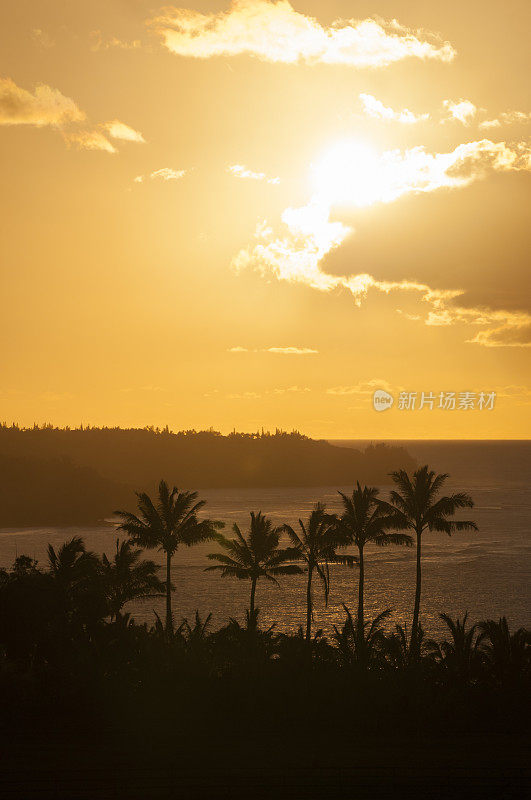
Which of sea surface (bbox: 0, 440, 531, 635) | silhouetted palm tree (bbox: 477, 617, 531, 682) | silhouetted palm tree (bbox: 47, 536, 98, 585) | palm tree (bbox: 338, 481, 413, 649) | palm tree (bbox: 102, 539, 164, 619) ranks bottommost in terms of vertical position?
sea surface (bbox: 0, 440, 531, 635)

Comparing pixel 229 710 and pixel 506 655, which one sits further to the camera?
pixel 506 655

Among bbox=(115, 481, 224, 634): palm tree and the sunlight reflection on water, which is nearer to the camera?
bbox=(115, 481, 224, 634): palm tree

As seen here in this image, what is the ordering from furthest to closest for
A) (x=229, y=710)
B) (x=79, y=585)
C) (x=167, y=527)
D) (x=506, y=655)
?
(x=167, y=527) < (x=79, y=585) < (x=506, y=655) < (x=229, y=710)

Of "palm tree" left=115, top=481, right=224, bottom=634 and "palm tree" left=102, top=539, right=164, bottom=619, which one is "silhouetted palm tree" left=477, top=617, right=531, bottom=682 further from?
"palm tree" left=115, top=481, right=224, bottom=634

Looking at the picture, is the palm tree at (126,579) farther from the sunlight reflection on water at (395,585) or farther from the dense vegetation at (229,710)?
the sunlight reflection on water at (395,585)

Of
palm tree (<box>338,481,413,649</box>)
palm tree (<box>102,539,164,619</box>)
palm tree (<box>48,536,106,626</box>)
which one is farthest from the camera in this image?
palm tree (<box>338,481,413,649</box>)

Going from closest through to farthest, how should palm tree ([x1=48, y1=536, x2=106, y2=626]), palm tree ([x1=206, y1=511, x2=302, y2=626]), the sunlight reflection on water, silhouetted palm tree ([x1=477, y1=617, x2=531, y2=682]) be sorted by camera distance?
silhouetted palm tree ([x1=477, y1=617, x2=531, y2=682]) < palm tree ([x1=48, y1=536, x2=106, y2=626]) < palm tree ([x1=206, y1=511, x2=302, y2=626]) < the sunlight reflection on water

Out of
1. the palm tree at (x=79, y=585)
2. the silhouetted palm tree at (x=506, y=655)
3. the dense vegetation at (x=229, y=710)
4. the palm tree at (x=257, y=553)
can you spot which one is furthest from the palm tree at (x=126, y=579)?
the silhouetted palm tree at (x=506, y=655)

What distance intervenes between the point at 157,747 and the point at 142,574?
881 inches

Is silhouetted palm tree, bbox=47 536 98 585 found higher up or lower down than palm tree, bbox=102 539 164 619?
higher up

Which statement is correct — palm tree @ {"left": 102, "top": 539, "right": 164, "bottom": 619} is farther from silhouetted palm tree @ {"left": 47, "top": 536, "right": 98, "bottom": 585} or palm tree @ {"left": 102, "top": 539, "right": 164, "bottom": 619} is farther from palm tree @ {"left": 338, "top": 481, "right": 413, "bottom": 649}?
palm tree @ {"left": 338, "top": 481, "right": 413, "bottom": 649}

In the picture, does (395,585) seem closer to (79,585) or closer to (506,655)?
(506,655)

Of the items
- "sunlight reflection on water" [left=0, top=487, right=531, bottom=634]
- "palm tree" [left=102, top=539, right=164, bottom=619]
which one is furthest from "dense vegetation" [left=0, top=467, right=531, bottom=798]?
"sunlight reflection on water" [left=0, top=487, right=531, bottom=634]

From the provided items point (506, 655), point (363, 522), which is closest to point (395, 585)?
point (363, 522)
